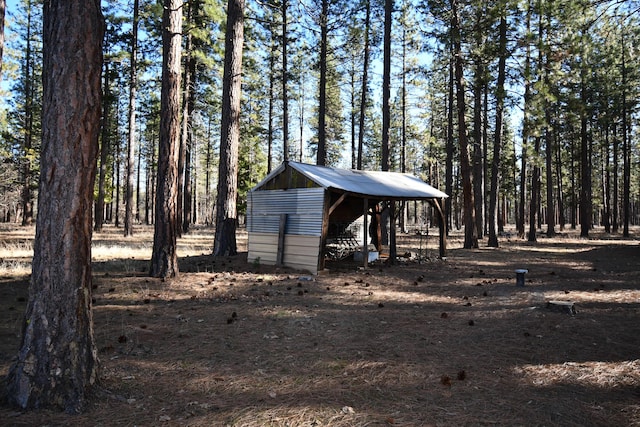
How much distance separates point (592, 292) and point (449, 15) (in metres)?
12.9

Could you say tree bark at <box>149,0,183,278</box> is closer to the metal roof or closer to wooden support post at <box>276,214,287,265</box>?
wooden support post at <box>276,214,287,265</box>

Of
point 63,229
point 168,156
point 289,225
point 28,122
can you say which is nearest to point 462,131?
point 289,225

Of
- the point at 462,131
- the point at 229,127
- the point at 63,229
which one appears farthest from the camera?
the point at 462,131

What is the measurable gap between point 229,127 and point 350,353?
9664 mm

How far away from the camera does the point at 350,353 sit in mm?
4457

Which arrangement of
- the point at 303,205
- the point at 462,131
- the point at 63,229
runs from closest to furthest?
the point at 63,229
the point at 303,205
the point at 462,131

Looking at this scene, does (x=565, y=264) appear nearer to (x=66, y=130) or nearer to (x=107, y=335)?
(x=107, y=335)

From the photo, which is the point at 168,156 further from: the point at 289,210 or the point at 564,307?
the point at 564,307

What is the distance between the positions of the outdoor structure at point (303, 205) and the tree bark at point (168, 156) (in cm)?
348

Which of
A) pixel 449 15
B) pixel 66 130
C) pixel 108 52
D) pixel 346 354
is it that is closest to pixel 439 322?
pixel 346 354

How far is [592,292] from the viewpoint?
8117 millimetres

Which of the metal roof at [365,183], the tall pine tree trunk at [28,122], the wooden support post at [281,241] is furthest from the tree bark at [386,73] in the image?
the tall pine tree trunk at [28,122]

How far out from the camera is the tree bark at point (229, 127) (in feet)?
40.0

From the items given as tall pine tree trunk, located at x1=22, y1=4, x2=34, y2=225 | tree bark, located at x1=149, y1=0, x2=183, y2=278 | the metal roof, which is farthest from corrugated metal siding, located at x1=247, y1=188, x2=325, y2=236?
tall pine tree trunk, located at x1=22, y1=4, x2=34, y2=225
